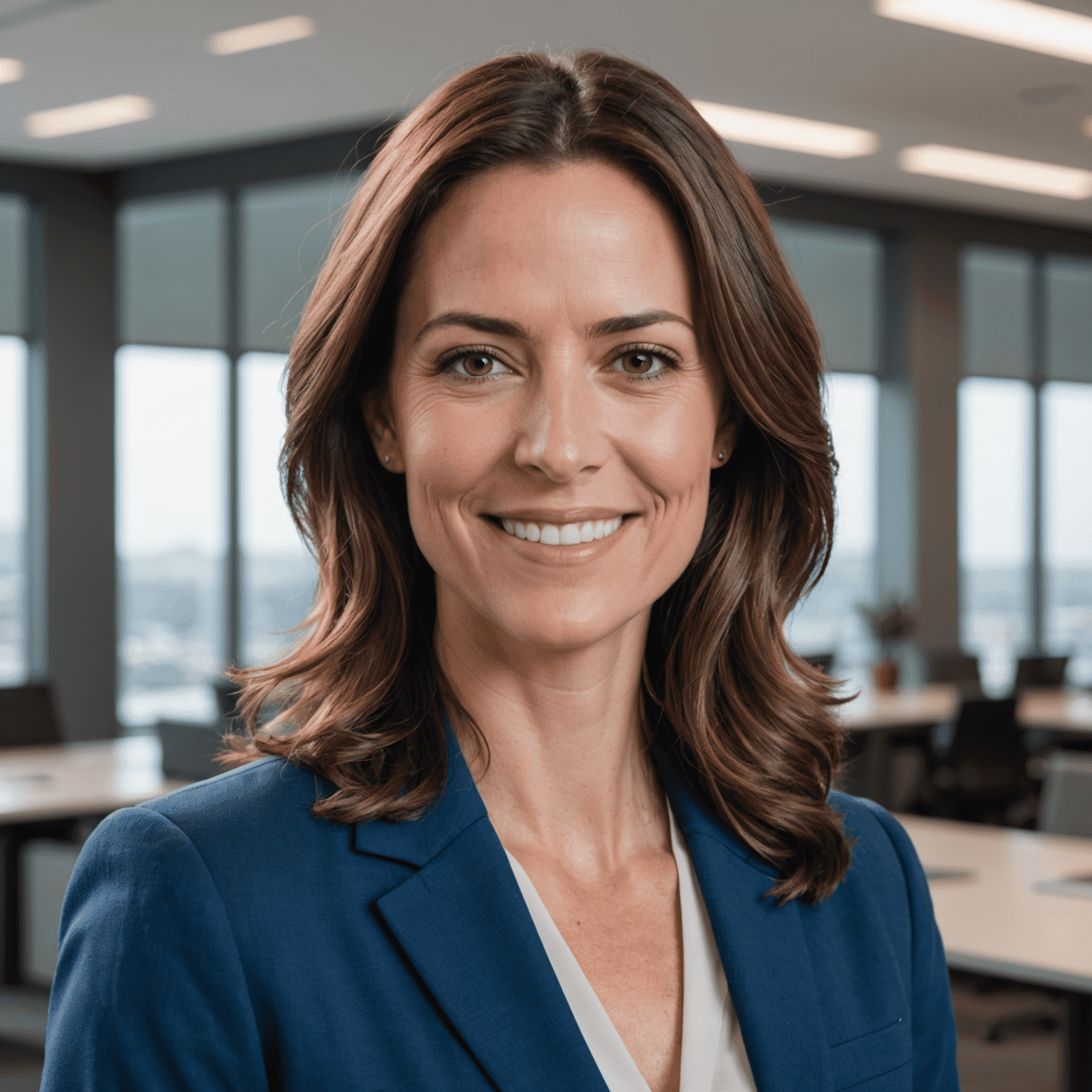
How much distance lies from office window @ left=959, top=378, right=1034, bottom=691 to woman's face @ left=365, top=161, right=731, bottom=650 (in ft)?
32.5

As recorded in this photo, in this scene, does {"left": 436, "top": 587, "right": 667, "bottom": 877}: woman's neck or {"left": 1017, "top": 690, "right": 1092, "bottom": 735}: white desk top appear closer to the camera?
{"left": 436, "top": 587, "right": 667, "bottom": 877}: woman's neck

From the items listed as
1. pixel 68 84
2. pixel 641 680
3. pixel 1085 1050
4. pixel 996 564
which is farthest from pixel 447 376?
pixel 996 564

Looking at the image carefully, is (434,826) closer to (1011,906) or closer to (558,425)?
(558,425)

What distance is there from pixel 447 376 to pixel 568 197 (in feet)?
0.57

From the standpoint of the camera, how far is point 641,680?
1429 millimetres

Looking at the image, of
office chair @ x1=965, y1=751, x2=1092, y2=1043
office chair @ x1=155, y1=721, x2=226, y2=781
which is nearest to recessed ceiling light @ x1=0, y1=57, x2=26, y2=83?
office chair @ x1=155, y1=721, x2=226, y2=781

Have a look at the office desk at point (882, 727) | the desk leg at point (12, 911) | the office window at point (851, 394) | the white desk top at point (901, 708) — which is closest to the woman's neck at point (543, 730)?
the desk leg at point (12, 911)

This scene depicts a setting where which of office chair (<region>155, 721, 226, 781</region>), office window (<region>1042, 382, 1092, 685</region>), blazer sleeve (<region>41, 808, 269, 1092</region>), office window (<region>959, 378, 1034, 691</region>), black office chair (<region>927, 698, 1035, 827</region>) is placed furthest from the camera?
office window (<region>1042, 382, 1092, 685</region>)

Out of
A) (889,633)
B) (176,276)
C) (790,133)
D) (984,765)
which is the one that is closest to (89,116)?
(176,276)

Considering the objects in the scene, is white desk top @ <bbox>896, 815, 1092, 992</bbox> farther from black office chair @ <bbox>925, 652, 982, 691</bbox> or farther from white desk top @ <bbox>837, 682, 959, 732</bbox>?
black office chair @ <bbox>925, 652, 982, 691</bbox>

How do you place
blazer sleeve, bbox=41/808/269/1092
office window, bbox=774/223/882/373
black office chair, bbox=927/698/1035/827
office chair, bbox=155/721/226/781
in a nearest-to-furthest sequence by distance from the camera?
1. blazer sleeve, bbox=41/808/269/1092
2. office chair, bbox=155/721/226/781
3. black office chair, bbox=927/698/1035/827
4. office window, bbox=774/223/882/373

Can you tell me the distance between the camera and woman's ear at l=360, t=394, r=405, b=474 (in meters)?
1.21

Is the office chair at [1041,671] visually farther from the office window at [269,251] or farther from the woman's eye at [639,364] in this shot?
the woman's eye at [639,364]

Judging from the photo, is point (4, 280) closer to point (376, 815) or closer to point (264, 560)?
point (264, 560)
